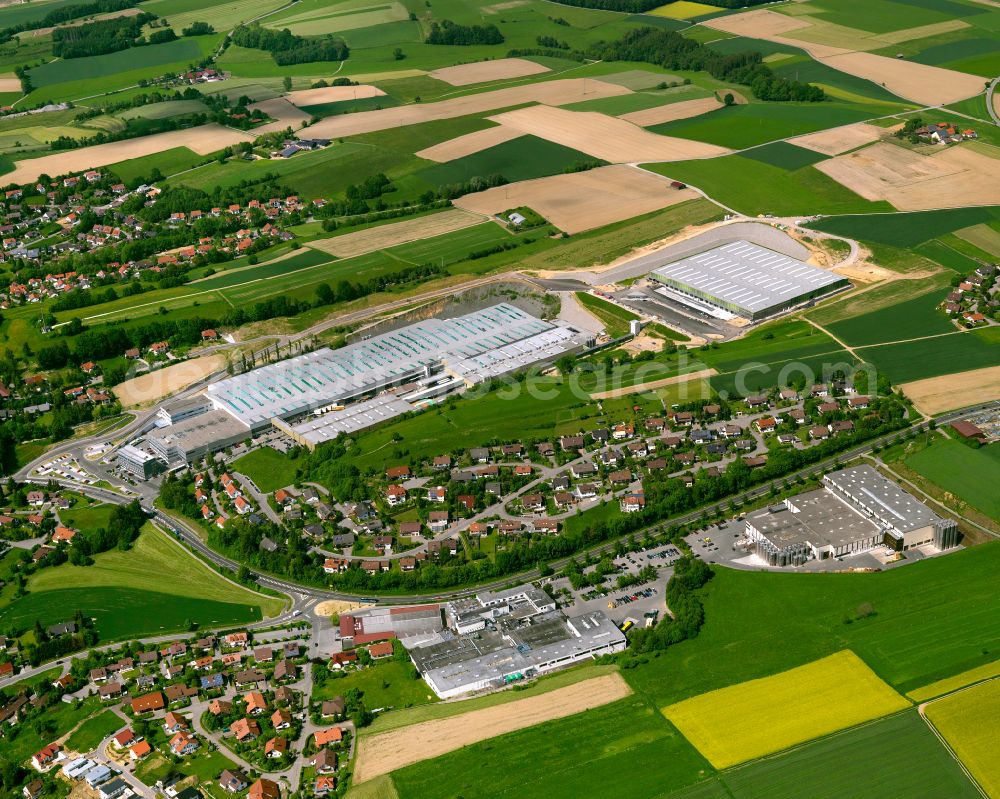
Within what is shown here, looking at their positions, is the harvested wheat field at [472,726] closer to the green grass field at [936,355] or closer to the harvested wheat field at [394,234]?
the green grass field at [936,355]

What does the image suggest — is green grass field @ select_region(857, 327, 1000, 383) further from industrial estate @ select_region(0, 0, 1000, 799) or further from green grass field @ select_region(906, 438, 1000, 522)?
green grass field @ select_region(906, 438, 1000, 522)

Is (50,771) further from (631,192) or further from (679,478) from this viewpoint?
(631,192)

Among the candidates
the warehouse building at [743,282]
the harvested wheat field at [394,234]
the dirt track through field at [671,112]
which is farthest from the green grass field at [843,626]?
the dirt track through field at [671,112]

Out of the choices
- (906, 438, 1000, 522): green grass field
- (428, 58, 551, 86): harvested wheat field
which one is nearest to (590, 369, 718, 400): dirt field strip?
(906, 438, 1000, 522): green grass field

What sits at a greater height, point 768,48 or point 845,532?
→ point 768,48

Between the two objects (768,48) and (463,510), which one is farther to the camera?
(768,48)

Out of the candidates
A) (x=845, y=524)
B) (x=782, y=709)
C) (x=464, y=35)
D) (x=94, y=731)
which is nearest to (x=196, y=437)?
(x=94, y=731)

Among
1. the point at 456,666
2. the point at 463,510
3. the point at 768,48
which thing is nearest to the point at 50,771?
the point at 456,666
